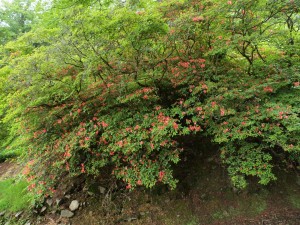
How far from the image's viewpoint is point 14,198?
5.42 metres

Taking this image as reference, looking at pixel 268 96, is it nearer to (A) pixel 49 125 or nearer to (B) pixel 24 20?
(A) pixel 49 125

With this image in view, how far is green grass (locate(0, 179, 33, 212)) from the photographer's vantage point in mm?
5070

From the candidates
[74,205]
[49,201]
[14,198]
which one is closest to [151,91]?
[74,205]

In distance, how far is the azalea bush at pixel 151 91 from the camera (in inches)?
136

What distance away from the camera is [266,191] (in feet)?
14.6

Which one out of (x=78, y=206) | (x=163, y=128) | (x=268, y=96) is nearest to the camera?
(x=163, y=128)

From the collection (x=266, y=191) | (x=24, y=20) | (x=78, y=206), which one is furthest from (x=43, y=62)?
(x=24, y=20)

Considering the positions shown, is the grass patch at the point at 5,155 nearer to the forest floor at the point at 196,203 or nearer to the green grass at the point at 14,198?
the green grass at the point at 14,198

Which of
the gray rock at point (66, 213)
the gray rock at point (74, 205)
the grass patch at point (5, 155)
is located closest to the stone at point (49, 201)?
the gray rock at point (66, 213)

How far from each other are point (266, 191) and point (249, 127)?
6.91 feet

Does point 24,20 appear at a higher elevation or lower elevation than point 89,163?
higher

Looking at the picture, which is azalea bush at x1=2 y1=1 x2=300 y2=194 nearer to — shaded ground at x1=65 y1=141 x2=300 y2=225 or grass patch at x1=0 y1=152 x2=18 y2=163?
shaded ground at x1=65 y1=141 x2=300 y2=225

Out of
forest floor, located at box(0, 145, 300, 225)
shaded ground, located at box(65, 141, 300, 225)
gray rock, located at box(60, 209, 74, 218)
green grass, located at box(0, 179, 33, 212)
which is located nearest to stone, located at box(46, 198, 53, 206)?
forest floor, located at box(0, 145, 300, 225)

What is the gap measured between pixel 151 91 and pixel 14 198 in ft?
16.4
